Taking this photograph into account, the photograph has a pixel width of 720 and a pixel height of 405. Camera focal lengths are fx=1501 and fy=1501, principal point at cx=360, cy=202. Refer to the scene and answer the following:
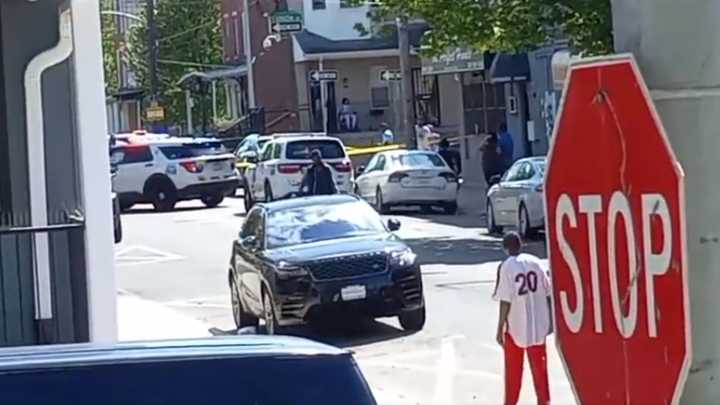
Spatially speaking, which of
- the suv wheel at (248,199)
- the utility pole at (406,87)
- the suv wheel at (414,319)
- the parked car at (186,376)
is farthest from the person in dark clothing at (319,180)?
the parked car at (186,376)

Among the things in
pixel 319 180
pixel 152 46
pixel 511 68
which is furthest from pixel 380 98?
pixel 319 180

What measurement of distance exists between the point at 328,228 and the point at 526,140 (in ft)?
78.7

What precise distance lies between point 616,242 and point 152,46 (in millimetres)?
64266

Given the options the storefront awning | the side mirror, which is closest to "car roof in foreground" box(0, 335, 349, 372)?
the side mirror

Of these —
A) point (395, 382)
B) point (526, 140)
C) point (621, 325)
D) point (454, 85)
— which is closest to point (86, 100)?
point (395, 382)

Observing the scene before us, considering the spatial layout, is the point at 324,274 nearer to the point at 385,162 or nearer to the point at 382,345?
the point at 382,345

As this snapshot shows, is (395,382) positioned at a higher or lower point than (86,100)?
lower

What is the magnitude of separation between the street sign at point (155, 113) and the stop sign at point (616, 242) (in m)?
65.5

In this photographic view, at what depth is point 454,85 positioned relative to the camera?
1953 inches

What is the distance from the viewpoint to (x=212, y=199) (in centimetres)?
4019

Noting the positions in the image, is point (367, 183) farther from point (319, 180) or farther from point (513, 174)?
point (513, 174)

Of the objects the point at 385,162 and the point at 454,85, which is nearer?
the point at 385,162

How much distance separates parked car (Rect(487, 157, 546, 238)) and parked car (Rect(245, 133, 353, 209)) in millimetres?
7666

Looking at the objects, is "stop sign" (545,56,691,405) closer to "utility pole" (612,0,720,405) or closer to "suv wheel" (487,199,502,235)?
"utility pole" (612,0,720,405)
